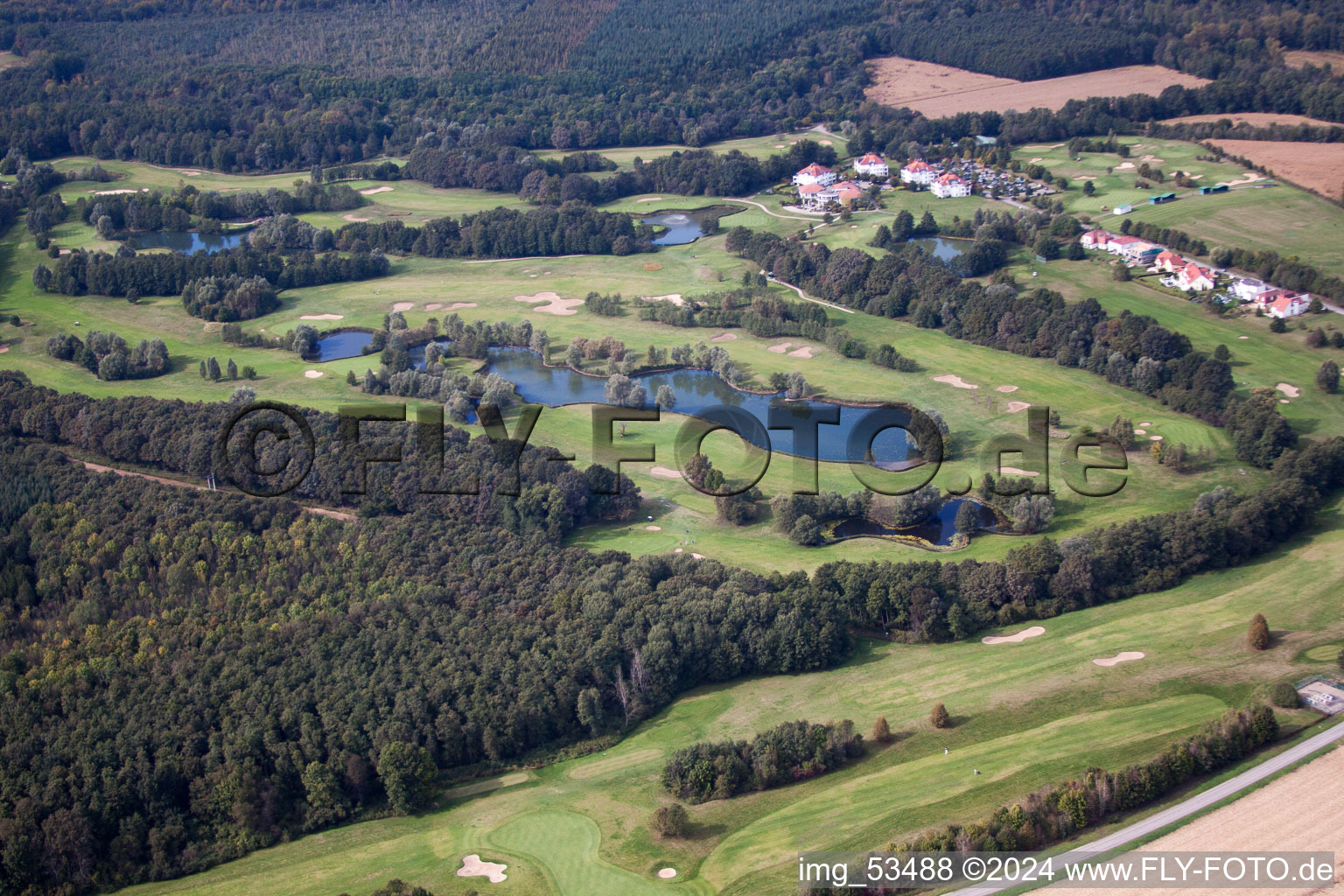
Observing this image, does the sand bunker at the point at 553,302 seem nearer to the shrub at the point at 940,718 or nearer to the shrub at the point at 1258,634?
the shrub at the point at 940,718

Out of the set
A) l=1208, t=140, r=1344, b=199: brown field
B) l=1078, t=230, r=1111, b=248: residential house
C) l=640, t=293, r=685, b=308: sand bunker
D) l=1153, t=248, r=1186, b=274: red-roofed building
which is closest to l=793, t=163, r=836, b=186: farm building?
l=1078, t=230, r=1111, b=248: residential house

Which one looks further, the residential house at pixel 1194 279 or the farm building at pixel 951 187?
the farm building at pixel 951 187

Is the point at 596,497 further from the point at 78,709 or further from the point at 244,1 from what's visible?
the point at 244,1

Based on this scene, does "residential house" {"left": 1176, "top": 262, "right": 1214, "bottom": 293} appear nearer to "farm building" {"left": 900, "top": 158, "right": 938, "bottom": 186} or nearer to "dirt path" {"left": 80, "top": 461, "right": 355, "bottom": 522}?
"farm building" {"left": 900, "top": 158, "right": 938, "bottom": 186}

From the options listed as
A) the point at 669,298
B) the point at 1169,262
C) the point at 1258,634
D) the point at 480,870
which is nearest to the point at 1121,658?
the point at 1258,634

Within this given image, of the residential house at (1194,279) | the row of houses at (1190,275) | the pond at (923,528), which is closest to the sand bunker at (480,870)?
the pond at (923,528)
